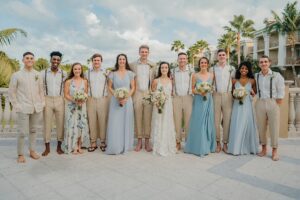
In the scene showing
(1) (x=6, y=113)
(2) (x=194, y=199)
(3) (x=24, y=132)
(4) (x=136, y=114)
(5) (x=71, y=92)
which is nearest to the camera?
(2) (x=194, y=199)

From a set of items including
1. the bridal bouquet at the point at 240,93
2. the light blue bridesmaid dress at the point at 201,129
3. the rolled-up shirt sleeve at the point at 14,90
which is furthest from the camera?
the light blue bridesmaid dress at the point at 201,129

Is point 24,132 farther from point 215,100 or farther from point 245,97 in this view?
point 245,97

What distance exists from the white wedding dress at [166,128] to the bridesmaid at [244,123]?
1.19 metres

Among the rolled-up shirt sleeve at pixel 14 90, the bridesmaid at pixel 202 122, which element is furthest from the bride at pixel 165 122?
the rolled-up shirt sleeve at pixel 14 90

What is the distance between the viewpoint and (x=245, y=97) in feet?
18.1

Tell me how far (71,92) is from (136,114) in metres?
1.41

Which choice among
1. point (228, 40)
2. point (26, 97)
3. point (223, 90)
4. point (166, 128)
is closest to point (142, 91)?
point (166, 128)

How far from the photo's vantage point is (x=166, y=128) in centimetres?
559

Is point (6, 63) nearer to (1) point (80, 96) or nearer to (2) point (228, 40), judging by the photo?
(1) point (80, 96)

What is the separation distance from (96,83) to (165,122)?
5.35 ft

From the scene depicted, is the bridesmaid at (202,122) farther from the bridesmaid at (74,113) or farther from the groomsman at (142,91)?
the bridesmaid at (74,113)

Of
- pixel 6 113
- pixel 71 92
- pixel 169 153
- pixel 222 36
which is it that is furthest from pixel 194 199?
pixel 222 36

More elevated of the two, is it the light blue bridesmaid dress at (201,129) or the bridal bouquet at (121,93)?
the bridal bouquet at (121,93)

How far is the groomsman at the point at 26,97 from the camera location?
15.9ft
